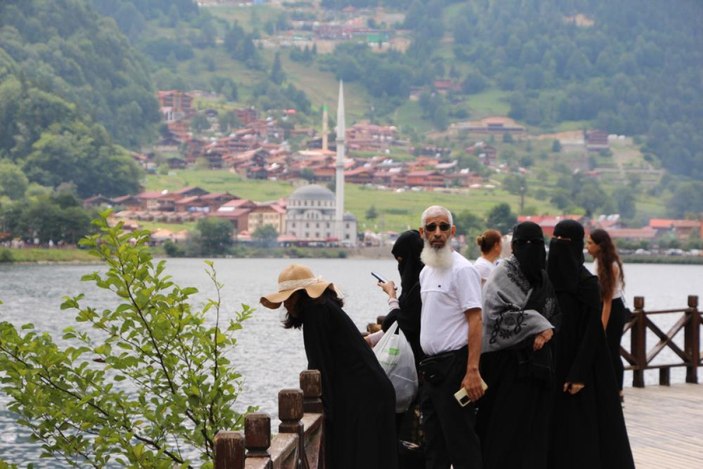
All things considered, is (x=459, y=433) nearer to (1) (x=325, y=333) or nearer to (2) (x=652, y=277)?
(1) (x=325, y=333)

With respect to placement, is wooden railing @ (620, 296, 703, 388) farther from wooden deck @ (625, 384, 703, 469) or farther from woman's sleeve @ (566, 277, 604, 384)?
woman's sleeve @ (566, 277, 604, 384)

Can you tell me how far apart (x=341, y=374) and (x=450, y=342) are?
773 millimetres

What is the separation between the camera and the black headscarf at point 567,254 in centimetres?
699

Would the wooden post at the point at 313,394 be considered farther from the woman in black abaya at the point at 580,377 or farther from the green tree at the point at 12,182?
the green tree at the point at 12,182

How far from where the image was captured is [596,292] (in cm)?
700

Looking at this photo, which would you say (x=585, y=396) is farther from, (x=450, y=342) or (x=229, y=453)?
(x=229, y=453)

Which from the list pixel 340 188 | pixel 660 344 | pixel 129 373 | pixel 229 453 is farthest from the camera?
pixel 340 188

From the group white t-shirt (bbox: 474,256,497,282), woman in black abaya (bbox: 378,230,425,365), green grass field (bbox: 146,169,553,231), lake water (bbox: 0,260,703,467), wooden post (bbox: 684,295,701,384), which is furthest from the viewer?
green grass field (bbox: 146,169,553,231)

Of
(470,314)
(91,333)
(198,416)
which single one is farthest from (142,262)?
(91,333)

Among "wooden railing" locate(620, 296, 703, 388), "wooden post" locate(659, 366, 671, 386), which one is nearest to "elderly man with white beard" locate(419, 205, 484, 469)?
"wooden railing" locate(620, 296, 703, 388)

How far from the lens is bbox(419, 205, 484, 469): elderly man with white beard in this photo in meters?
6.48

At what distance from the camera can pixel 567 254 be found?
7000 mm

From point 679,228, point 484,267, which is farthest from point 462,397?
point 679,228

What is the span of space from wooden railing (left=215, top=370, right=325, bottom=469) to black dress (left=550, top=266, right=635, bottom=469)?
1598 mm
